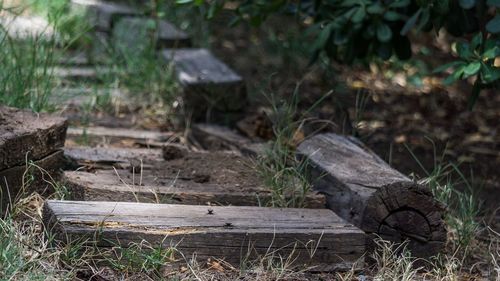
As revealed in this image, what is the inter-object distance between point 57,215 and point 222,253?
0.58m

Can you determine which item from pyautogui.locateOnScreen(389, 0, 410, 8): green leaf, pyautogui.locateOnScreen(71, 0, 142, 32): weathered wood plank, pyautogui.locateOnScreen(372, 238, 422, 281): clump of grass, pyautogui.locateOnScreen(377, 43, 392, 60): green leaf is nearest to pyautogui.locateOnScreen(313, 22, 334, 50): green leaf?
pyautogui.locateOnScreen(377, 43, 392, 60): green leaf

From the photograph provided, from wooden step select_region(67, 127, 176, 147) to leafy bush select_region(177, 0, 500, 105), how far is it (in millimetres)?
684

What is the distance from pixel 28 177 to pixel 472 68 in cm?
189

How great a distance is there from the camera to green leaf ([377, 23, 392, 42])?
192 inches

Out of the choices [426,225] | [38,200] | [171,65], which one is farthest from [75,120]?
[426,225]

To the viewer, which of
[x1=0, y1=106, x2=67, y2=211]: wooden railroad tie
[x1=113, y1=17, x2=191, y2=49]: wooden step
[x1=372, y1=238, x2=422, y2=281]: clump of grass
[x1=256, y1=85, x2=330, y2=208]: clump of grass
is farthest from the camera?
[x1=113, y1=17, x2=191, y2=49]: wooden step

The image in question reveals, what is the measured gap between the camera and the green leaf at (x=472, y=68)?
413 centimetres

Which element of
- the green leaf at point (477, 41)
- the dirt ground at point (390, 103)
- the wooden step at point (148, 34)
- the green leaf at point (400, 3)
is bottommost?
the dirt ground at point (390, 103)

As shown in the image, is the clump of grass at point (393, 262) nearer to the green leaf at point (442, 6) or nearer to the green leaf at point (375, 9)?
the green leaf at point (442, 6)

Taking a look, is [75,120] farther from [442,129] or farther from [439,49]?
[439,49]

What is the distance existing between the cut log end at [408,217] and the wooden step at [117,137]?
5.12ft

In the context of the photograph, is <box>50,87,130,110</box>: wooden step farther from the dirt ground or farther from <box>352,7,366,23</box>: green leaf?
<box>352,7,366,23</box>: green leaf

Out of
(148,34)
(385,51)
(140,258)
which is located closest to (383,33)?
(385,51)

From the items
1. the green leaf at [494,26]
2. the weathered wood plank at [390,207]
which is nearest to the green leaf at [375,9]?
the green leaf at [494,26]
